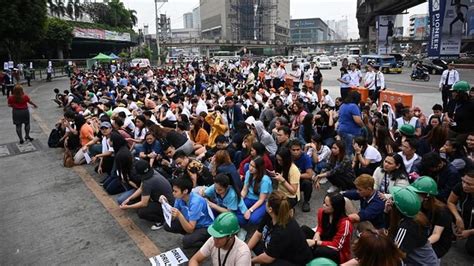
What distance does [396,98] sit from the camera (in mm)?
10805

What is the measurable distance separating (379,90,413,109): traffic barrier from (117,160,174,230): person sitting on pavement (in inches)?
316

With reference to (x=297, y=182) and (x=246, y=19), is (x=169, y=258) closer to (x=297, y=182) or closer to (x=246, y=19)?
(x=297, y=182)

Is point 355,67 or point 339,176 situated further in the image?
point 355,67

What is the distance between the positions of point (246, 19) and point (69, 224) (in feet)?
→ 415

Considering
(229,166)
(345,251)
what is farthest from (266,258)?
(229,166)

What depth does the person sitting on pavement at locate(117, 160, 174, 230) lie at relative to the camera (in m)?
4.88

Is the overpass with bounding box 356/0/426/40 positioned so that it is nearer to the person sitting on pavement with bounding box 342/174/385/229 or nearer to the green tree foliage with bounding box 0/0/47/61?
the green tree foliage with bounding box 0/0/47/61

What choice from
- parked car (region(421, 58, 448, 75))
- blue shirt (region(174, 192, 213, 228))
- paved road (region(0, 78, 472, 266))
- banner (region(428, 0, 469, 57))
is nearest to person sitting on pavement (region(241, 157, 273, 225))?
blue shirt (region(174, 192, 213, 228))

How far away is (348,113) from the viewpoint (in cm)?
676

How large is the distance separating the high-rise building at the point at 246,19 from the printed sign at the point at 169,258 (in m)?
121

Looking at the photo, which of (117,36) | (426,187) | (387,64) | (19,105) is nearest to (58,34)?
(117,36)

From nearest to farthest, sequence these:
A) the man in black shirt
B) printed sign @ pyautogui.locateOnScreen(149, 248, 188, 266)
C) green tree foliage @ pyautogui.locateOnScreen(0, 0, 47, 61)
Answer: the man in black shirt
printed sign @ pyautogui.locateOnScreen(149, 248, 188, 266)
green tree foliage @ pyautogui.locateOnScreen(0, 0, 47, 61)

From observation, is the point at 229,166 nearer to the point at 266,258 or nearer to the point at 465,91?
the point at 266,258

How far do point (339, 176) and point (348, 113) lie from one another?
5.62ft
